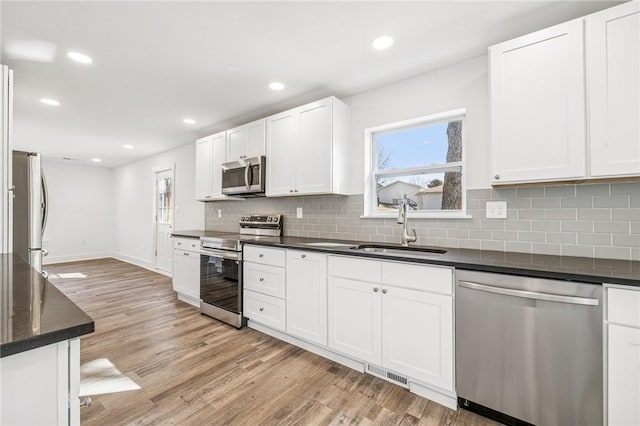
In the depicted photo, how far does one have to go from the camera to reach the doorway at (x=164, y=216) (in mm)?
5559

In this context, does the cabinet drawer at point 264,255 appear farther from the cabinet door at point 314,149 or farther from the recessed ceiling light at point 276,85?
the recessed ceiling light at point 276,85

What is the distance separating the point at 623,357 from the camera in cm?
129

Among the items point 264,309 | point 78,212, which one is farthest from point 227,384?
point 78,212

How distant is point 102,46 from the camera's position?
2.11m

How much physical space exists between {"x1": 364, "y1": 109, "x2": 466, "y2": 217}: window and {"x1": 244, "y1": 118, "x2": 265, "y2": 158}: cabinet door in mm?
1260

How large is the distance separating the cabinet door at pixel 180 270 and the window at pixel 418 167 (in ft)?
8.21

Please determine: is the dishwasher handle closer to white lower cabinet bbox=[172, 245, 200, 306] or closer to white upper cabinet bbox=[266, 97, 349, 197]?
white upper cabinet bbox=[266, 97, 349, 197]

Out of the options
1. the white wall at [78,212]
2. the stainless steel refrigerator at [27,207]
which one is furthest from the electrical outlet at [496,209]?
the white wall at [78,212]

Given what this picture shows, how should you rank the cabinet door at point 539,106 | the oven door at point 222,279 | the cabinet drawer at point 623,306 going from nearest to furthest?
the cabinet drawer at point 623,306 → the cabinet door at point 539,106 → the oven door at point 222,279

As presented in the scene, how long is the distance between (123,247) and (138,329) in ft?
17.1

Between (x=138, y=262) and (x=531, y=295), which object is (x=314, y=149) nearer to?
(x=531, y=295)

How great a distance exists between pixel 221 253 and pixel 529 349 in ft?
9.00

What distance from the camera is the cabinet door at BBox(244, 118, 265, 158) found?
3.33 metres

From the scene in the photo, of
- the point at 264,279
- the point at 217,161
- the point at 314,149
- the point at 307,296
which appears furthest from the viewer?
the point at 217,161
